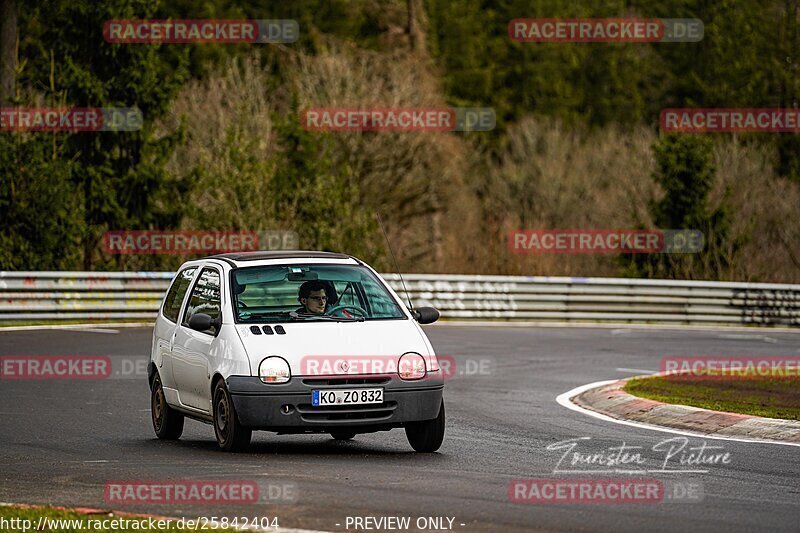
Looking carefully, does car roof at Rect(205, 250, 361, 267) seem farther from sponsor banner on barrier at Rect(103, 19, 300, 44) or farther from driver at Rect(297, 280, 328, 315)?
sponsor banner on barrier at Rect(103, 19, 300, 44)

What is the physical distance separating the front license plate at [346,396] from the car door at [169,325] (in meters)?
2.18

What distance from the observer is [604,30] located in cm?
7675

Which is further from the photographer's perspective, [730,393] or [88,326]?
[88,326]

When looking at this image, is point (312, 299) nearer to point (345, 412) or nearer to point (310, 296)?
point (310, 296)

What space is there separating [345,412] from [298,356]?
22.5 inches

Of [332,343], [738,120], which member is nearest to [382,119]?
[738,120]

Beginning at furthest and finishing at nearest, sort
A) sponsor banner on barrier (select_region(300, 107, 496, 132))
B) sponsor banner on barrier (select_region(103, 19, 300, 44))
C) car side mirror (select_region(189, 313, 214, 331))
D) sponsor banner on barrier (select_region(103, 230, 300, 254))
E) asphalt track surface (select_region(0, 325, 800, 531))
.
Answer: sponsor banner on barrier (select_region(103, 19, 300, 44)), sponsor banner on barrier (select_region(300, 107, 496, 132)), sponsor banner on barrier (select_region(103, 230, 300, 254)), car side mirror (select_region(189, 313, 214, 331)), asphalt track surface (select_region(0, 325, 800, 531))

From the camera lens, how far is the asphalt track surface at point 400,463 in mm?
8609

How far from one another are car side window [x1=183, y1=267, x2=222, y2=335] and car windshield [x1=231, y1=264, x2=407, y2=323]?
208 mm

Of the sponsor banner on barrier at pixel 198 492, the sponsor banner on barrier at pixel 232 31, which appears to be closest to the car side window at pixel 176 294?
the sponsor banner on barrier at pixel 198 492

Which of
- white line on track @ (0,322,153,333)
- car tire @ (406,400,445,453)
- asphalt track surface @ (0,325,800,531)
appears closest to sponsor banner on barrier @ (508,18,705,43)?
white line on track @ (0,322,153,333)

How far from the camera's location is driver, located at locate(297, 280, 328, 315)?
1225 centimetres

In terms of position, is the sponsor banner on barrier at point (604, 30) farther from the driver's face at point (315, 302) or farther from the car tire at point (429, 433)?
the car tire at point (429, 433)

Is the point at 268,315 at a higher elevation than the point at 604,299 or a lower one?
higher
